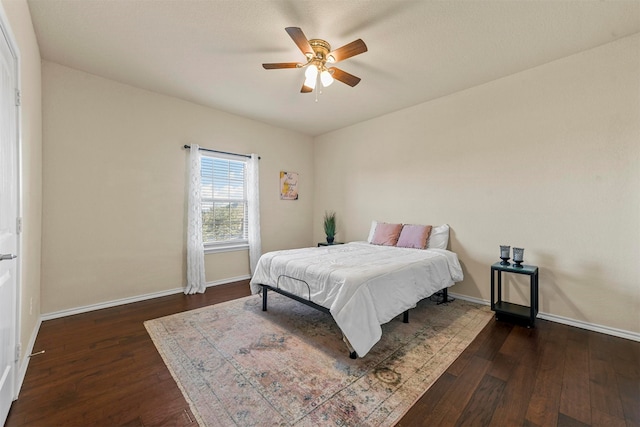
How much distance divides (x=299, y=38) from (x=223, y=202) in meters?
2.93

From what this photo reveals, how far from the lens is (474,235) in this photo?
341cm

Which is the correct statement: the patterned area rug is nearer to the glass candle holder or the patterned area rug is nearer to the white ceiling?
the glass candle holder

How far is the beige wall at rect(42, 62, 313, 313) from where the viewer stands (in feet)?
9.49

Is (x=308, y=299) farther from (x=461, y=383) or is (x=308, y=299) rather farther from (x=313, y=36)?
(x=313, y=36)

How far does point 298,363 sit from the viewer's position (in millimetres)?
2061

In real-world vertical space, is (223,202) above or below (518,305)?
above

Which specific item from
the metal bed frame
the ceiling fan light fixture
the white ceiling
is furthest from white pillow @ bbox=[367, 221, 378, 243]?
the ceiling fan light fixture

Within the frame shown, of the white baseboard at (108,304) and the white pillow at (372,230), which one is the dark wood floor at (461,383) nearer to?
the white baseboard at (108,304)

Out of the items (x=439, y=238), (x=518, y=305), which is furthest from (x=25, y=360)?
(x=518, y=305)

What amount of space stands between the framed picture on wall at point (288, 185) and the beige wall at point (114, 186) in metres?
1.09

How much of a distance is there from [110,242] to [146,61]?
7.00 feet

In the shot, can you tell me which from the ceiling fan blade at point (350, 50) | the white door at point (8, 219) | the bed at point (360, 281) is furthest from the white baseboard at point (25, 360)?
the ceiling fan blade at point (350, 50)

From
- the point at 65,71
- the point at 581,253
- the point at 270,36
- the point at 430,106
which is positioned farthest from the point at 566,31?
the point at 65,71

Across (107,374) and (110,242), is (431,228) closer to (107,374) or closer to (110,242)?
(107,374)
